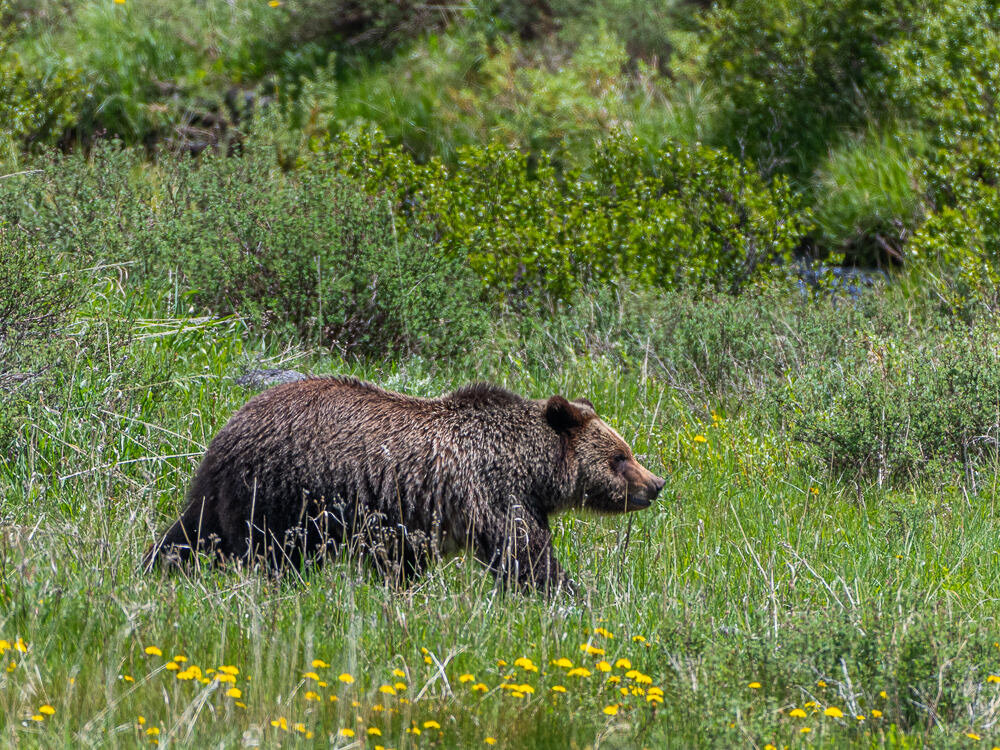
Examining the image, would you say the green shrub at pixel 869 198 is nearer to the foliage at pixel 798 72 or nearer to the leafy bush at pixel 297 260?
the foliage at pixel 798 72

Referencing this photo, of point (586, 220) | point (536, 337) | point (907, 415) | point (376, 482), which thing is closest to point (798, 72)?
point (586, 220)

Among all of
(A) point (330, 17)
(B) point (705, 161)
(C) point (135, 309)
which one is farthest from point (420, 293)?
(A) point (330, 17)

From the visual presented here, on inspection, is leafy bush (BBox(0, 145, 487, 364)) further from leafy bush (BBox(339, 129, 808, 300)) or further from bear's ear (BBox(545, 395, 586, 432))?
bear's ear (BBox(545, 395, 586, 432))

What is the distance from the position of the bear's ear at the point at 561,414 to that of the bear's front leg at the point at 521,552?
0.51 meters

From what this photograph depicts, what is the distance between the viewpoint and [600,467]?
5715 mm

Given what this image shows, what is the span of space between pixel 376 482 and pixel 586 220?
18.2 feet

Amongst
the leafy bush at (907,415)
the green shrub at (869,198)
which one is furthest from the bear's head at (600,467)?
the green shrub at (869,198)

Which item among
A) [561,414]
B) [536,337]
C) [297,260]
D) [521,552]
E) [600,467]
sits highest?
[561,414]

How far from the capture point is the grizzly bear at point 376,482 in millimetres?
5133

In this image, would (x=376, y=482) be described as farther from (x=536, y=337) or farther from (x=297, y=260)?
(x=536, y=337)

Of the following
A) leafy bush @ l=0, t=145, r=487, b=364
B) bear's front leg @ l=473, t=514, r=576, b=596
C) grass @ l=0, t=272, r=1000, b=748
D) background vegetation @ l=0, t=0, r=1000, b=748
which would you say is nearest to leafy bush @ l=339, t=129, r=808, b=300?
background vegetation @ l=0, t=0, r=1000, b=748

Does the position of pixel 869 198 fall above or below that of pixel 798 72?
below

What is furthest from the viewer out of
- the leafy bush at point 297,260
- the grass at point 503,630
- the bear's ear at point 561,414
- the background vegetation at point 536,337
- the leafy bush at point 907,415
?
the leafy bush at point 297,260

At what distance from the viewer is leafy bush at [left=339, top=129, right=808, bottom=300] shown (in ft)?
33.5
